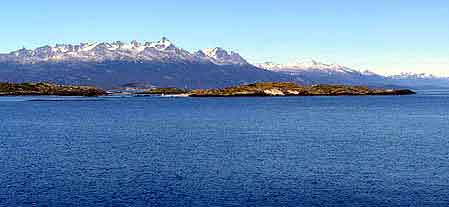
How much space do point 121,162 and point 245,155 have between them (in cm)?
1756

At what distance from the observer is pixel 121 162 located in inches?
3036

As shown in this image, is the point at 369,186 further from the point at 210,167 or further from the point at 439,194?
the point at 210,167

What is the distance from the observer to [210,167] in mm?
72812

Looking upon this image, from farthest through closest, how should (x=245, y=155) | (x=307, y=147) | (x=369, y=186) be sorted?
1. (x=307, y=147)
2. (x=245, y=155)
3. (x=369, y=186)

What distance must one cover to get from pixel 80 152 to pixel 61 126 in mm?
53017

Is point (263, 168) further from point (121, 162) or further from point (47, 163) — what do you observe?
point (47, 163)

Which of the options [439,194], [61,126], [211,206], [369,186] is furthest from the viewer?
[61,126]

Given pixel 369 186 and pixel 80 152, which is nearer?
pixel 369 186

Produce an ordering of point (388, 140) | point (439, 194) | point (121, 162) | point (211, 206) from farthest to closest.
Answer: point (388, 140)
point (121, 162)
point (439, 194)
point (211, 206)

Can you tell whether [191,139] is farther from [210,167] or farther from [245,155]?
[210,167]

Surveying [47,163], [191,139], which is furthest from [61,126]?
[47,163]

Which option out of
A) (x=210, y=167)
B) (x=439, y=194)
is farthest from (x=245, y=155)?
(x=439, y=194)

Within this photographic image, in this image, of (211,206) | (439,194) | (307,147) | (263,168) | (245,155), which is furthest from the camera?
(307,147)

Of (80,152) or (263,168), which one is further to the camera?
(80,152)
